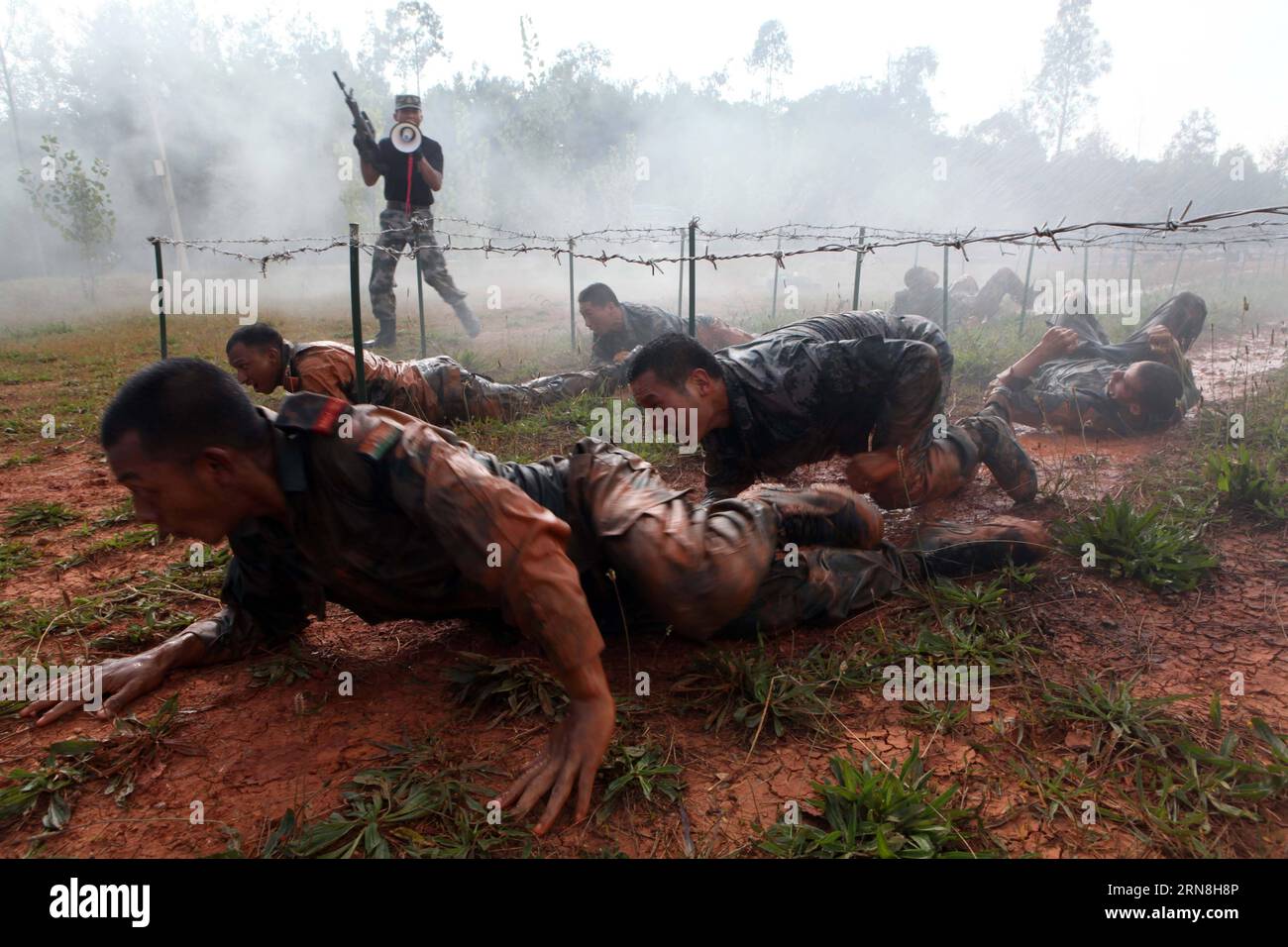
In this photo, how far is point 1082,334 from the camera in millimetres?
6691

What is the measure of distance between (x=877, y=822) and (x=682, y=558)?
30.5 inches

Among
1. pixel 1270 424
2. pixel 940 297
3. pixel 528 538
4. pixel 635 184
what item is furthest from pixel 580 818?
pixel 635 184

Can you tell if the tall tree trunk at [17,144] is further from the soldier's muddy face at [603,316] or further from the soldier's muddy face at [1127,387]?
the soldier's muddy face at [1127,387]

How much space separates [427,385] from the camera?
5.05 metres

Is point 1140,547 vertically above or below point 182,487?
below

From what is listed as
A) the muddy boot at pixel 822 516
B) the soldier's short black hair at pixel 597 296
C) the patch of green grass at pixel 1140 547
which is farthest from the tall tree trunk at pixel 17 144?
the patch of green grass at pixel 1140 547

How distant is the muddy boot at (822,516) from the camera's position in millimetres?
2676

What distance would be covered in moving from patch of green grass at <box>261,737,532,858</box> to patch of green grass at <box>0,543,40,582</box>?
2.40m

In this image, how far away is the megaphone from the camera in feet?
25.5

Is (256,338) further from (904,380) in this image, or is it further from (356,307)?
(904,380)

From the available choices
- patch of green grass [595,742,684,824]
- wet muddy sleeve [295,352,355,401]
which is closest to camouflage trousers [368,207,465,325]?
wet muddy sleeve [295,352,355,401]

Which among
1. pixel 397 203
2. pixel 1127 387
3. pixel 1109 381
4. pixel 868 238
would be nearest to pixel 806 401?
pixel 1127 387

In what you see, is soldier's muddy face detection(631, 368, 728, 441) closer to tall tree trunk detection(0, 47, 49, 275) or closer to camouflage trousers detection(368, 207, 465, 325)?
camouflage trousers detection(368, 207, 465, 325)

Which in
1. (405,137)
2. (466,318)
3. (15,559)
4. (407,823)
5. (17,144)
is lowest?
(407,823)
